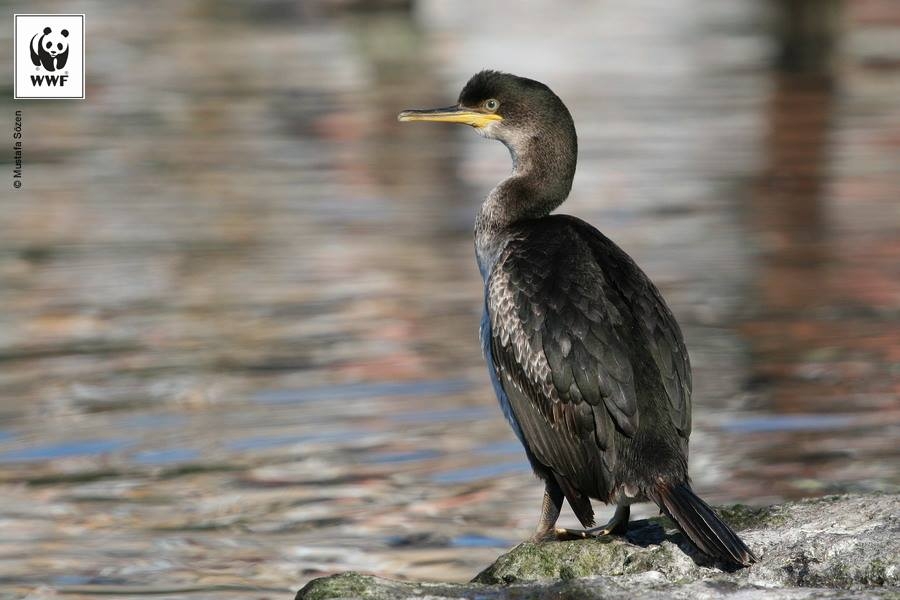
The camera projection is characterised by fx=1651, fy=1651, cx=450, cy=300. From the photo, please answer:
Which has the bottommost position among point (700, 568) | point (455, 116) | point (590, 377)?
point (700, 568)

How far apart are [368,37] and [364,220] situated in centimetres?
1488

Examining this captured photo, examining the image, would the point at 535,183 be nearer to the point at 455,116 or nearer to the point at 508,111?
the point at 508,111

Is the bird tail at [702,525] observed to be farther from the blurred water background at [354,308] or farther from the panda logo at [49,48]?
the panda logo at [49,48]

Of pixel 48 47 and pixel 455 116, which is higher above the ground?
pixel 48 47

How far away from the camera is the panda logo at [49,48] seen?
13.5 meters

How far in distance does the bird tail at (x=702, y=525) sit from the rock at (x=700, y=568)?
99 mm

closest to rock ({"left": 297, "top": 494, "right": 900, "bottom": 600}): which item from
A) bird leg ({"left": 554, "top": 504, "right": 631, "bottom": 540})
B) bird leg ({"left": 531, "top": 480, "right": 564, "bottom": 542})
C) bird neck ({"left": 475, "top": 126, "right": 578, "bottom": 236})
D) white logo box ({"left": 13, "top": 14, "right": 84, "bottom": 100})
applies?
bird leg ({"left": 554, "top": 504, "right": 631, "bottom": 540})

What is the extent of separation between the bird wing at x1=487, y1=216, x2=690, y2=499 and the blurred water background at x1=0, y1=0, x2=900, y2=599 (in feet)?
5.34

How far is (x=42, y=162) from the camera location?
58.7 feet

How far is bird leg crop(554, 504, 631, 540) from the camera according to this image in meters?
5.38

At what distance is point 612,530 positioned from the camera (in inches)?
214

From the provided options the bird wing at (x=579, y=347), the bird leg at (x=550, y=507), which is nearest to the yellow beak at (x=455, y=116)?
the bird wing at (x=579, y=347)

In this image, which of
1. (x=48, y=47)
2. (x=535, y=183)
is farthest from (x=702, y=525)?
(x=48, y=47)

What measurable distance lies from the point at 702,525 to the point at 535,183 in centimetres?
179
